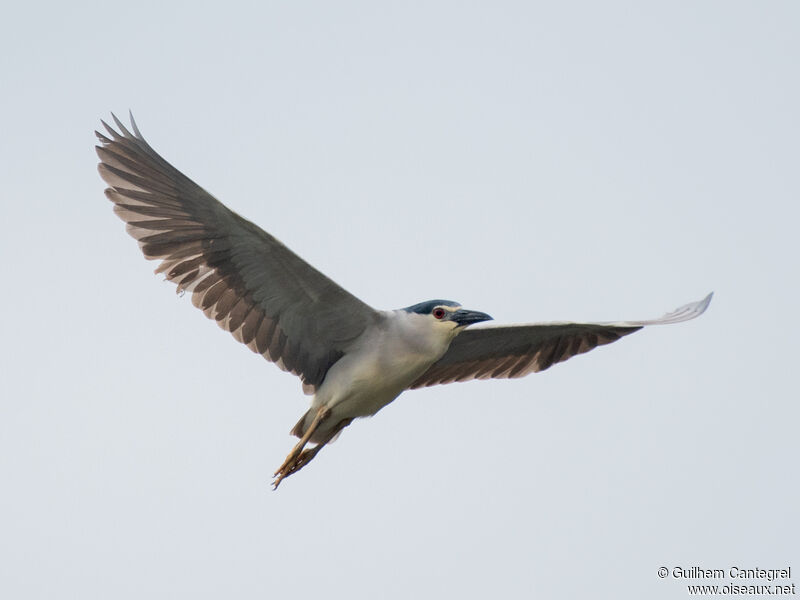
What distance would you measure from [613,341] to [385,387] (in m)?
2.81

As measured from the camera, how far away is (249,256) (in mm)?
11883

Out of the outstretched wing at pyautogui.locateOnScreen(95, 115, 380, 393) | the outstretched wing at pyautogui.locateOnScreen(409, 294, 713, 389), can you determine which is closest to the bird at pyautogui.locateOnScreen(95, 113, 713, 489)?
the outstretched wing at pyautogui.locateOnScreen(95, 115, 380, 393)

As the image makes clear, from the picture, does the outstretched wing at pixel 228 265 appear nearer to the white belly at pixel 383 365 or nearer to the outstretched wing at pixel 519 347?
the white belly at pixel 383 365

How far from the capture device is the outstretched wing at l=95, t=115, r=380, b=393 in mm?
11688

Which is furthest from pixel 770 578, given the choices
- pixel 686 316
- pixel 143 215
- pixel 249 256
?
pixel 143 215

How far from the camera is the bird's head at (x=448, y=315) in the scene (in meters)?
12.1

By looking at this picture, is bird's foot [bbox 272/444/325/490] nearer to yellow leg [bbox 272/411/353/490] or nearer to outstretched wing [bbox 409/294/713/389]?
yellow leg [bbox 272/411/353/490]

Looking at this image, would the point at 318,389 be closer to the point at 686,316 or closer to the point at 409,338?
the point at 409,338

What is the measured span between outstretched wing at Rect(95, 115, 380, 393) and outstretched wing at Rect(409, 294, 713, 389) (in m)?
1.45

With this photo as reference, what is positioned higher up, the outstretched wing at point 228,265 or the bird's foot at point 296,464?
the outstretched wing at point 228,265

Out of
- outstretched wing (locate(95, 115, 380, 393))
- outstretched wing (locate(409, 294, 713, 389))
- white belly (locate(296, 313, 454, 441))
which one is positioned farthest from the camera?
outstretched wing (locate(409, 294, 713, 389))

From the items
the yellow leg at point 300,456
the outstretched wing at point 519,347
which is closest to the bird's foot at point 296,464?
the yellow leg at point 300,456

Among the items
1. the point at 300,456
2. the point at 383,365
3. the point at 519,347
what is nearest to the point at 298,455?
the point at 300,456

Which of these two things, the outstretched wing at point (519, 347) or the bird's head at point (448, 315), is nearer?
the bird's head at point (448, 315)
